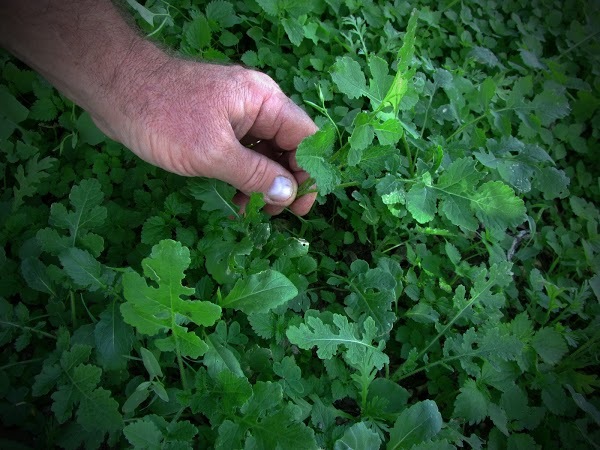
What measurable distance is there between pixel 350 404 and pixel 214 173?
108cm

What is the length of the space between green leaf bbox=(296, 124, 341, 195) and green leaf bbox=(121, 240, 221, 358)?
19.4 inches

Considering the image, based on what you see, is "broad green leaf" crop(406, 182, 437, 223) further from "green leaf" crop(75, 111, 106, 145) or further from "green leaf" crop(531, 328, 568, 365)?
"green leaf" crop(75, 111, 106, 145)

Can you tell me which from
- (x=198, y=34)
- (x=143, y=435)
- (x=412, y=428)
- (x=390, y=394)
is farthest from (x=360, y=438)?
(x=198, y=34)

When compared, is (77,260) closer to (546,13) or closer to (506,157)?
(506,157)

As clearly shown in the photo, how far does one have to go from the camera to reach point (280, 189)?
1.77 metres

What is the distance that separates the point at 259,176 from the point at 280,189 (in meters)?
0.10

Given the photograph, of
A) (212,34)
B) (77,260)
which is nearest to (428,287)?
(77,260)

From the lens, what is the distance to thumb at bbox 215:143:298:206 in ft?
5.39

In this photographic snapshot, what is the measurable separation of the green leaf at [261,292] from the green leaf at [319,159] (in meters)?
0.33

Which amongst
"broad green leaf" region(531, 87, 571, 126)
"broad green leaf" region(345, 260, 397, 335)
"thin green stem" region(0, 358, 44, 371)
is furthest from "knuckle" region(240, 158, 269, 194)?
"broad green leaf" region(531, 87, 571, 126)

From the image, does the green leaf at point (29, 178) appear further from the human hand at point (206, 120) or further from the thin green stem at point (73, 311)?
the thin green stem at point (73, 311)

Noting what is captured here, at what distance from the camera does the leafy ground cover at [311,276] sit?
59.3 inches

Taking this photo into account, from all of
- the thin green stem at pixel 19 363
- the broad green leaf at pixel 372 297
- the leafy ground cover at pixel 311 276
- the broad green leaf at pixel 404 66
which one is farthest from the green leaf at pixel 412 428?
the thin green stem at pixel 19 363

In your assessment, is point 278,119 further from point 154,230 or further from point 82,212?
point 82,212
